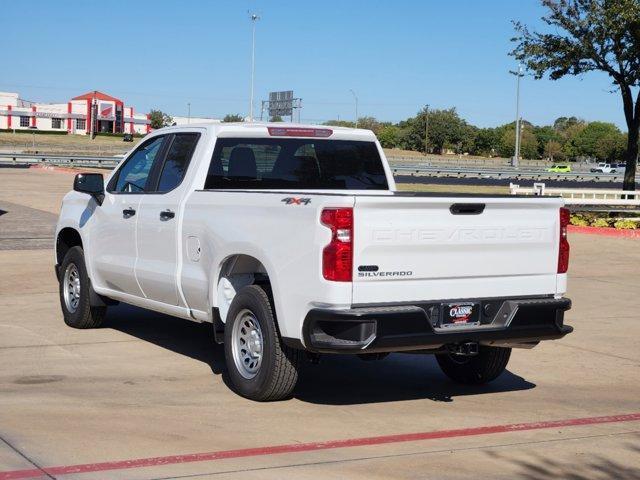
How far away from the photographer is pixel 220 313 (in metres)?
7.93

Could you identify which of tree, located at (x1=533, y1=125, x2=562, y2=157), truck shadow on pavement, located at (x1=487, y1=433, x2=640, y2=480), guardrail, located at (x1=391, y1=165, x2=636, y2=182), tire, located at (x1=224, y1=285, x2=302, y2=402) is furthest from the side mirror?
tree, located at (x1=533, y1=125, x2=562, y2=157)

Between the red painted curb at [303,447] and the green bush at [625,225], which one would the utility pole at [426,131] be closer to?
the green bush at [625,225]

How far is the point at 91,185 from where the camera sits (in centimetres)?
969

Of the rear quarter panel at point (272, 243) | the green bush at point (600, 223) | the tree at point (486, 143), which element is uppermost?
the tree at point (486, 143)

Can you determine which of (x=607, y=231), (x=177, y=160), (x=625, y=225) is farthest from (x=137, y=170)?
(x=625, y=225)

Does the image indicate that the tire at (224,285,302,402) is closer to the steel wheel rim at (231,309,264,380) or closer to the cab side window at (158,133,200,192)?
the steel wheel rim at (231,309,264,380)

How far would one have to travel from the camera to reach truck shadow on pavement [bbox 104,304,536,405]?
792 cm

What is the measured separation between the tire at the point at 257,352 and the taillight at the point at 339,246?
78cm

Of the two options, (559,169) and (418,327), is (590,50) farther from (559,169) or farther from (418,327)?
(559,169)

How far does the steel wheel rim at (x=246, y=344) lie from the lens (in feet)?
24.7

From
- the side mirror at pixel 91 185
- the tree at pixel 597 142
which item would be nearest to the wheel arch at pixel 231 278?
the side mirror at pixel 91 185

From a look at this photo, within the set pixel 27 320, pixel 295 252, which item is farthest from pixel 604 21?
pixel 295 252

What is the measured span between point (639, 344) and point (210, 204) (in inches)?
188

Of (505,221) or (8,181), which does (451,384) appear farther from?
(8,181)
